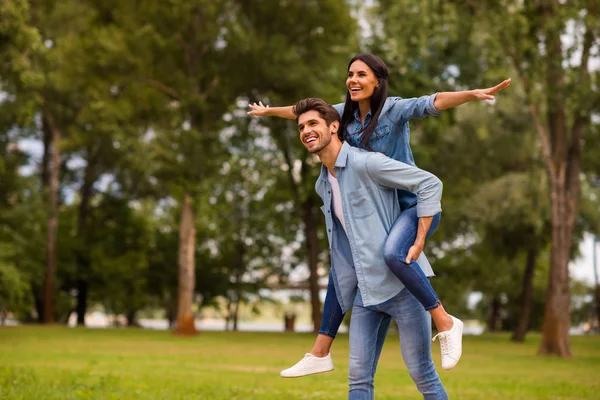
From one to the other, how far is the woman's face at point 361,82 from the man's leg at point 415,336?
138cm

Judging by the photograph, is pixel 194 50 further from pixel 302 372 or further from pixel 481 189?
pixel 302 372

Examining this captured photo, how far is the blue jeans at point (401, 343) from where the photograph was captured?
17.4 ft

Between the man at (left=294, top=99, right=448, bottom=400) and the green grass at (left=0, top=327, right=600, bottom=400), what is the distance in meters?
4.20

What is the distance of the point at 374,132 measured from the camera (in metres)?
5.54

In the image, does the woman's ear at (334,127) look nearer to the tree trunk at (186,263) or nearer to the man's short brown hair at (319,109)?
the man's short brown hair at (319,109)

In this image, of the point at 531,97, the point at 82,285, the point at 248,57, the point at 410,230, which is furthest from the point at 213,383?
the point at 82,285

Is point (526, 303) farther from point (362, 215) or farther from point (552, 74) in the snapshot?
point (362, 215)

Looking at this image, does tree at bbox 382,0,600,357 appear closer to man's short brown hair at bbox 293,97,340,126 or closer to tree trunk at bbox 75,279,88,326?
man's short brown hair at bbox 293,97,340,126

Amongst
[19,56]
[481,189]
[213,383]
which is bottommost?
[213,383]

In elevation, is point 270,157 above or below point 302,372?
above

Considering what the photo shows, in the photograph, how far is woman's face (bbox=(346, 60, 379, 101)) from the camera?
5555 mm

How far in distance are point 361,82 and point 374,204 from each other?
0.88 meters

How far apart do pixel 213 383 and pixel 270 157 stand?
2593 cm

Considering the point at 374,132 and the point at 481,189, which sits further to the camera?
the point at 481,189
